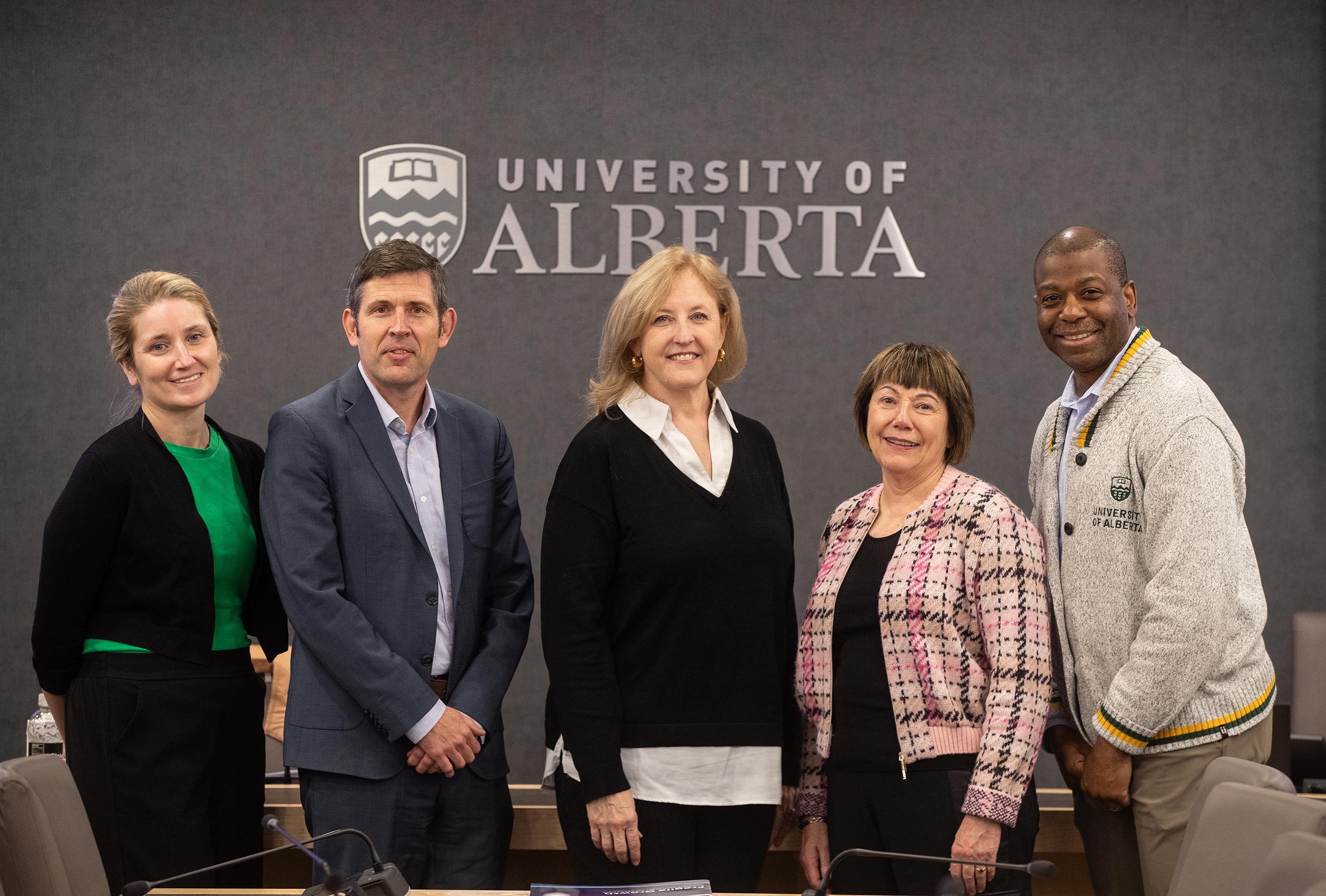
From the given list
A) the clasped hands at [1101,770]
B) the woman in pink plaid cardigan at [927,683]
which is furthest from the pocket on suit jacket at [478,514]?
the clasped hands at [1101,770]

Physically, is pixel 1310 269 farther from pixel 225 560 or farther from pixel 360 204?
pixel 225 560

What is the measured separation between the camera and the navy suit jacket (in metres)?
2.10

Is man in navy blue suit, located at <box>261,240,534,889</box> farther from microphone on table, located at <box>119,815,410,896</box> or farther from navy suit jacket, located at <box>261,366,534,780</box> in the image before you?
microphone on table, located at <box>119,815,410,896</box>

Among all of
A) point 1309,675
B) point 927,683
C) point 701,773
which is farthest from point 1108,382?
point 1309,675

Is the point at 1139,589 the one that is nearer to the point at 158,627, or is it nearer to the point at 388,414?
the point at 388,414

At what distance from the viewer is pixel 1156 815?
6.92ft

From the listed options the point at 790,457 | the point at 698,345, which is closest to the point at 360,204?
the point at 790,457

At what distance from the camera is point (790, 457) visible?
435 cm

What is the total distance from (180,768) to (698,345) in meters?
1.27

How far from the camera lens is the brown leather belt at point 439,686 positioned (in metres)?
2.21

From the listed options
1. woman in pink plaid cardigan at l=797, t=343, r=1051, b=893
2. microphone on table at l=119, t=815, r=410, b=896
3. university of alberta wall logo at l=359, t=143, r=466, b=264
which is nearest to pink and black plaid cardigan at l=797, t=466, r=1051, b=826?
woman in pink plaid cardigan at l=797, t=343, r=1051, b=893

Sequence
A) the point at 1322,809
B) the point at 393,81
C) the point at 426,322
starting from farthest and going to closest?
the point at 393,81
the point at 426,322
the point at 1322,809

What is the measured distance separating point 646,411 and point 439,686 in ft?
2.15

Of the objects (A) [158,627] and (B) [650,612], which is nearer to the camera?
(B) [650,612]
